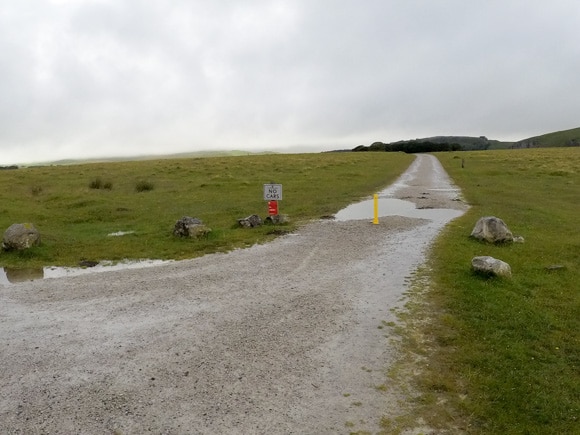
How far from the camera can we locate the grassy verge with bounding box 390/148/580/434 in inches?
253

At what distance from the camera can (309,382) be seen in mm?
7258

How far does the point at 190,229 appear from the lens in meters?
18.3

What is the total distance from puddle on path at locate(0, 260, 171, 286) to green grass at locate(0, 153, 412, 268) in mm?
568

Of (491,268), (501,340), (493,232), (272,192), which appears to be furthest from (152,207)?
(501,340)

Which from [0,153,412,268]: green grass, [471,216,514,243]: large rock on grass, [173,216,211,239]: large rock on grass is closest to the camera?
[471,216,514,243]: large rock on grass

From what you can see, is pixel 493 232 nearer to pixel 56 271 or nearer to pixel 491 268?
pixel 491 268

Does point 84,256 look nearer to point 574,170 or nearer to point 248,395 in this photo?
point 248,395

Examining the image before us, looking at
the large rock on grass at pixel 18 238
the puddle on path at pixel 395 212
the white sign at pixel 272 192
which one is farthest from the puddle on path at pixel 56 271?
the puddle on path at pixel 395 212

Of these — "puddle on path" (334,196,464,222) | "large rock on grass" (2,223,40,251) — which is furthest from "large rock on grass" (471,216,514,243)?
"large rock on grass" (2,223,40,251)

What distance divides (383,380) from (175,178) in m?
41.4

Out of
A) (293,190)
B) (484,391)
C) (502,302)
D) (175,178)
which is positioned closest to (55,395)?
(484,391)

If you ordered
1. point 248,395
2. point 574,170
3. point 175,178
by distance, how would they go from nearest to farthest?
1. point 248,395
2. point 175,178
3. point 574,170

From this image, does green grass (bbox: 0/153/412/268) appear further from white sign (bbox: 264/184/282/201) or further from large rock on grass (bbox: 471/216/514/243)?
large rock on grass (bbox: 471/216/514/243)

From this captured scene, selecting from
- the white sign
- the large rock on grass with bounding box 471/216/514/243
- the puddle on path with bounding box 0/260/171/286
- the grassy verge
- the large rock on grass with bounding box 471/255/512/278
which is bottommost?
the grassy verge
